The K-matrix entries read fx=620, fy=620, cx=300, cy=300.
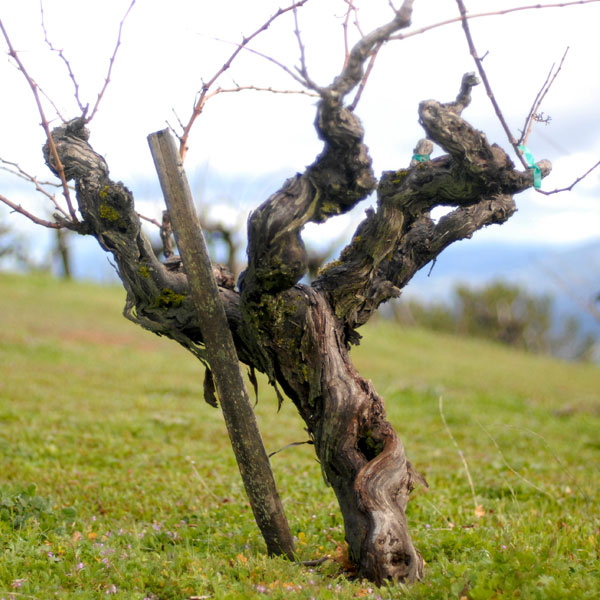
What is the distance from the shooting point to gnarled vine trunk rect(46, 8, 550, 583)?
3525mm

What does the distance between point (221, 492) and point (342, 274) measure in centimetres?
303

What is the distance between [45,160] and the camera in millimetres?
4211

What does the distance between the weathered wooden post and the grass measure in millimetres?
330

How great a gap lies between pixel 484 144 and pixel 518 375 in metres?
17.9

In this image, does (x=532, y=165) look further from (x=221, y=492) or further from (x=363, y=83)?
(x=221, y=492)

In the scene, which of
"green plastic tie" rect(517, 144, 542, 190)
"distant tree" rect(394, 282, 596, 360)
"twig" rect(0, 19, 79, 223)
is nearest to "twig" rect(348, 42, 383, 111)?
"green plastic tie" rect(517, 144, 542, 190)

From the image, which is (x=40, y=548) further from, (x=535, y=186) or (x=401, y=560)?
(x=535, y=186)

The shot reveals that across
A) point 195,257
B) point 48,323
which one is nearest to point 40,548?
point 195,257

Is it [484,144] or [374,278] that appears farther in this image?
[374,278]

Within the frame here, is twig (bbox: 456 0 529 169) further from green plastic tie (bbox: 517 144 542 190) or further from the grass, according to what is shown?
the grass

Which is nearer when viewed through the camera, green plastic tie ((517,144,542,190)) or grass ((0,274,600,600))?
grass ((0,274,600,600))

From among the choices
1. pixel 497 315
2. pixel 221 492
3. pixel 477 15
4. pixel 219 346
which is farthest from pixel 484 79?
pixel 497 315

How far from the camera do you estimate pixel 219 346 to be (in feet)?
13.1

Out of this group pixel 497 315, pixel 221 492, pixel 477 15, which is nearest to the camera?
pixel 477 15
